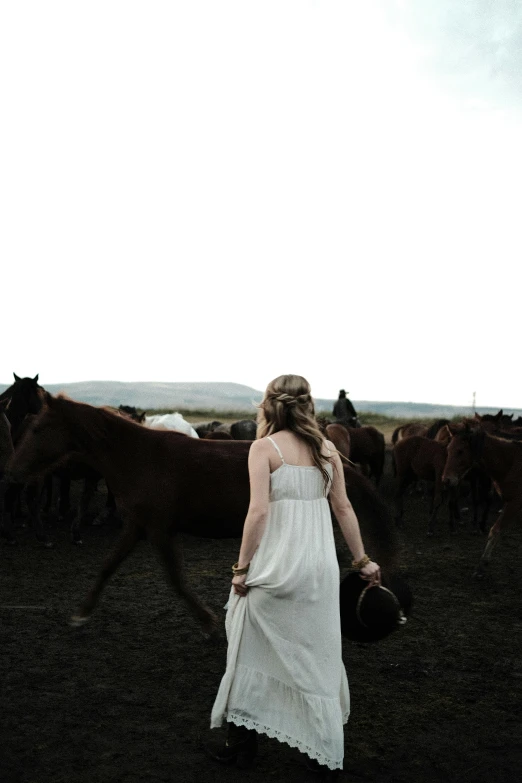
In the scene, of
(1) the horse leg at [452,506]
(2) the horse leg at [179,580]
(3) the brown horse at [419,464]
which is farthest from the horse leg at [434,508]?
(2) the horse leg at [179,580]

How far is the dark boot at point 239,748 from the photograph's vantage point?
12.7ft

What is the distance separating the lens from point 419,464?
49.7ft

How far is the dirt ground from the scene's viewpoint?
155 inches

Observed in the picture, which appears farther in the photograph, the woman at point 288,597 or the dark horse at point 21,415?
the dark horse at point 21,415

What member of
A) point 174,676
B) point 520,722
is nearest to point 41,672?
point 174,676

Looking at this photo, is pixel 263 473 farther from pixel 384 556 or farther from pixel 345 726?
pixel 384 556

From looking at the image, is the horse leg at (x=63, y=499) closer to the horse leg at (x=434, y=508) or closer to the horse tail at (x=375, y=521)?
the horse leg at (x=434, y=508)

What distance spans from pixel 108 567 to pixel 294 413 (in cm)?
295

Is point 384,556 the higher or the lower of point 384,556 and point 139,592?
the higher

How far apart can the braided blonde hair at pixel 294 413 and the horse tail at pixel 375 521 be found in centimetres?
218

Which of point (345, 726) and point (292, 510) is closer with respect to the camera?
point (292, 510)

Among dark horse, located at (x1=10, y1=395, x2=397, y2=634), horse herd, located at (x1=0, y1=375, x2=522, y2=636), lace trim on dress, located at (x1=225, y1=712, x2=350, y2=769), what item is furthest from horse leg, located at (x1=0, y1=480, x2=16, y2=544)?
lace trim on dress, located at (x1=225, y1=712, x2=350, y2=769)

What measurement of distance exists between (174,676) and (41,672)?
37.5 inches

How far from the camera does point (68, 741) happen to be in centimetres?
418
